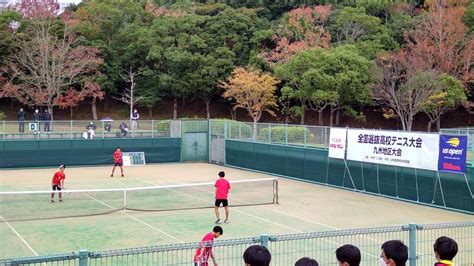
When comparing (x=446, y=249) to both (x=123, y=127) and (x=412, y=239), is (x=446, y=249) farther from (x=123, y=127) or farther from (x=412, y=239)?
(x=123, y=127)

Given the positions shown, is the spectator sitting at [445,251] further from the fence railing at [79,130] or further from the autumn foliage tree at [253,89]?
the autumn foliage tree at [253,89]

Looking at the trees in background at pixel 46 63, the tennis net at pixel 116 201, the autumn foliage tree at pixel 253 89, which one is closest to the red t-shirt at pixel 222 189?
the tennis net at pixel 116 201

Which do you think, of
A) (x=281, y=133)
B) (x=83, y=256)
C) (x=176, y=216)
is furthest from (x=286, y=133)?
(x=83, y=256)

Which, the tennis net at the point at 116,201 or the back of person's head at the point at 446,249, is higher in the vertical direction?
the back of person's head at the point at 446,249

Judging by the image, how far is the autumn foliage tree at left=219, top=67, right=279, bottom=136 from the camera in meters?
55.9

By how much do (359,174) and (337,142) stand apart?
1.82 m

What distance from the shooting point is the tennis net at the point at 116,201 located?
66.4 feet

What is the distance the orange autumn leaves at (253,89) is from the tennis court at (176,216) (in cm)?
2729

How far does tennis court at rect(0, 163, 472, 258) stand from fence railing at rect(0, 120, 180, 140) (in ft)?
31.0

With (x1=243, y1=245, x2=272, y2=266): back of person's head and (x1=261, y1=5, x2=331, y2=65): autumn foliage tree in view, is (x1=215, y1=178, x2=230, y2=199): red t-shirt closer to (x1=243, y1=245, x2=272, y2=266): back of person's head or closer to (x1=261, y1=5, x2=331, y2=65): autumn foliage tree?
(x1=243, y1=245, x2=272, y2=266): back of person's head

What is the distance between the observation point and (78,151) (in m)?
39.1

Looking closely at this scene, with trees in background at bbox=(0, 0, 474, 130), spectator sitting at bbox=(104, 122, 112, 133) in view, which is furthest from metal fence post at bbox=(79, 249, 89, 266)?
trees in background at bbox=(0, 0, 474, 130)

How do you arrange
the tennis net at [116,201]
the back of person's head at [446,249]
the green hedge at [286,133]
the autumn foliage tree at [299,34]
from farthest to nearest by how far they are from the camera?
the autumn foliage tree at [299,34], the green hedge at [286,133], the tennis net at [116,201], the back of person's head at [446,249]

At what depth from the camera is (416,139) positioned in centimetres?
2342
